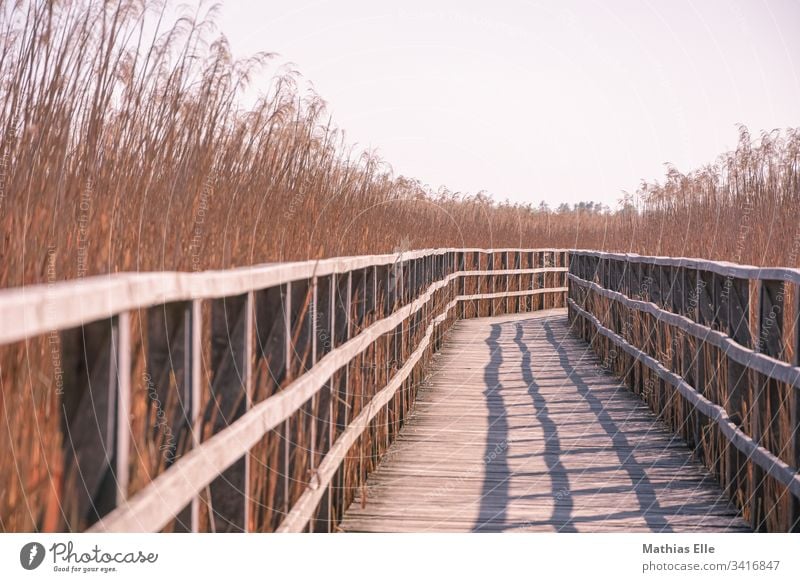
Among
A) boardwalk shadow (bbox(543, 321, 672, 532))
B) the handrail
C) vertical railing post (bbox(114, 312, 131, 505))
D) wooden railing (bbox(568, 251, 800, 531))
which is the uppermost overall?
the handrail

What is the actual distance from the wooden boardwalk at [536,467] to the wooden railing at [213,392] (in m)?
0.33

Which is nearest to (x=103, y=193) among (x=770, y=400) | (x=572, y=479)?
(x=770, y=400)

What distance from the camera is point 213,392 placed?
10.7ft

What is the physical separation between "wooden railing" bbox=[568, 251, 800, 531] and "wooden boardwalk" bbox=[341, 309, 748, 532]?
192mm

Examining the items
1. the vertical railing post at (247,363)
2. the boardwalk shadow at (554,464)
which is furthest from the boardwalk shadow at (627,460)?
the vertical railing post at (247,363)

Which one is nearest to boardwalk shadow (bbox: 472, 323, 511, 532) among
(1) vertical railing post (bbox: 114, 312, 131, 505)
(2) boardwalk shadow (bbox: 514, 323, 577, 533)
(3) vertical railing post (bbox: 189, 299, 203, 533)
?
(2) boardwalk shadow (bbox: 514, 323, 577, 533)

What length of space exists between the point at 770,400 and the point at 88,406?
395 centimetres

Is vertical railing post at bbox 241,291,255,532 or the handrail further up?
the handrail

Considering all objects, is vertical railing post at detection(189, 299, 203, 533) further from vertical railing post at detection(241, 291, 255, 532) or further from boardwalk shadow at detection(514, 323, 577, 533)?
boardwalk shadow at detection(514, 323, 577, 533)

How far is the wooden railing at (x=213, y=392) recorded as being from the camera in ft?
6.91

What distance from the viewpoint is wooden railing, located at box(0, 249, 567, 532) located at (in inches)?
83.0

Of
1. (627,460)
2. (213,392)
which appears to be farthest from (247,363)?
(627,460)

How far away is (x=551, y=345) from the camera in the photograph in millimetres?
14906

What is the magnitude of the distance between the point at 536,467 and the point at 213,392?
389 cm
